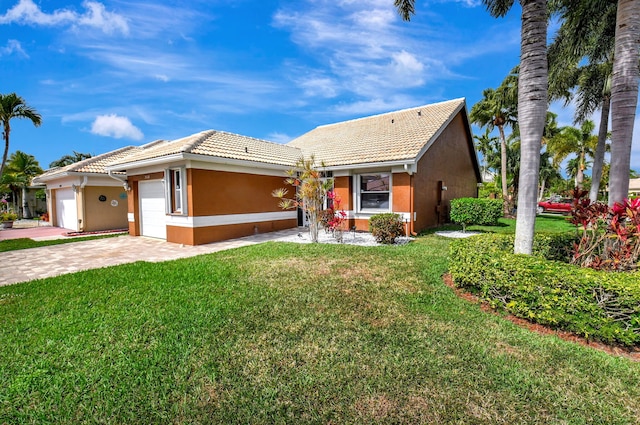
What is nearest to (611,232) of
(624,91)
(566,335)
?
(566,335)

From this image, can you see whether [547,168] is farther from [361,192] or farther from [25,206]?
[25,206]

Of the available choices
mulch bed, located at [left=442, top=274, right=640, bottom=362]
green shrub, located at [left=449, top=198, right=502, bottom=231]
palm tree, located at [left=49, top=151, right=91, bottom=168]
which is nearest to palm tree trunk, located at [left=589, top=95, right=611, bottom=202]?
green shrub, located at [left=449, top=198, right=502, bottom=231]

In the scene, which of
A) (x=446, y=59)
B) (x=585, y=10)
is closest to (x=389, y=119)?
(x=446, y=59)

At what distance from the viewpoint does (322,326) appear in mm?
4082

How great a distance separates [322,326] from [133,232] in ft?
42.3

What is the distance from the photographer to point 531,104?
17.2ft

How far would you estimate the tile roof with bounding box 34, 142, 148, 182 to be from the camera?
50.7 feet

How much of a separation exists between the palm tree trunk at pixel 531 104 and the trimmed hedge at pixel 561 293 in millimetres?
1064

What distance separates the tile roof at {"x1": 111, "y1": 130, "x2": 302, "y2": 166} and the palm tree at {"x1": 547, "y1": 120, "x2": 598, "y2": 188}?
30.2 m

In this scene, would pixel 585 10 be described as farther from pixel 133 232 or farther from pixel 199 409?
pixel 133 232

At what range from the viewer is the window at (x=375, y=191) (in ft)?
41.5

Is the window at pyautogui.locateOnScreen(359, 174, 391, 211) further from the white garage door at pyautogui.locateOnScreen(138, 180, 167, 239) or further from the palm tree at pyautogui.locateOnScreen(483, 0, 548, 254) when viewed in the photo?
the white garage door at pyautogui.locateOnScreen(138, 180, 167, 239)

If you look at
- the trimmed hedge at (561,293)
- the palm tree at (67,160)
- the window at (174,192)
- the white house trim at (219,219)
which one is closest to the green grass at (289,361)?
the trimmed hedge at (561,293)

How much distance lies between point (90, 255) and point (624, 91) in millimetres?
14616
